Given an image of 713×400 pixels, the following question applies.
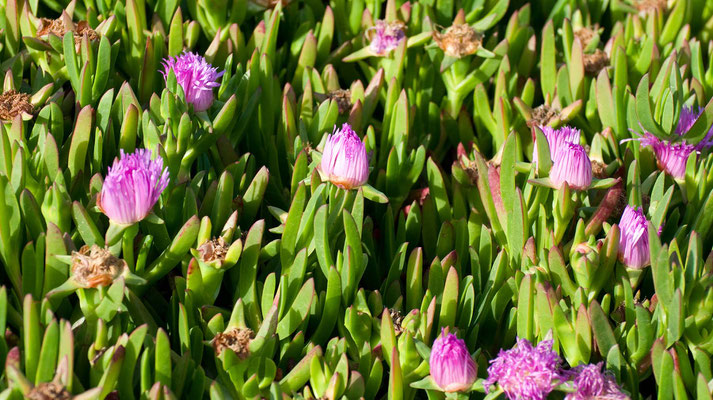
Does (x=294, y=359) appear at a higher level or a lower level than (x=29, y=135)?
lower

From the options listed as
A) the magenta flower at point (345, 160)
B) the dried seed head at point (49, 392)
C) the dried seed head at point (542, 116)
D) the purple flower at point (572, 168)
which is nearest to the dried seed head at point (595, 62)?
the dried seed head at point (542, 116)

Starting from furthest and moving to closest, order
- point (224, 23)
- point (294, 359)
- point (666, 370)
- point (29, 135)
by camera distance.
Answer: point (224, 23), point (29, 135), point (294, 359), point (666, 370)

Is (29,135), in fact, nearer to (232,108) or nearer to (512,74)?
(232,108)

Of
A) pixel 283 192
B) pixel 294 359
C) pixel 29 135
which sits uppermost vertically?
pixel 29 135

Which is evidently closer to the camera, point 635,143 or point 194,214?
point 194,214

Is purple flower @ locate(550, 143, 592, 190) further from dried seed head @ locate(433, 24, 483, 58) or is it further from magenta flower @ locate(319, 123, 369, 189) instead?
dried seed head @ locate(433, 24, 483, 58)

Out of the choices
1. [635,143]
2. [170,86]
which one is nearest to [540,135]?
[635,143]

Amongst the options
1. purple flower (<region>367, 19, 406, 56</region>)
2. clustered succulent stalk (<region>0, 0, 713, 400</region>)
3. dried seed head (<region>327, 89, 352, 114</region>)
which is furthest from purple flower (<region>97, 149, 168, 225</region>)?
purple flower (<region>367, 19, 406, 56</region>)
